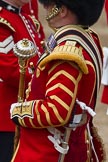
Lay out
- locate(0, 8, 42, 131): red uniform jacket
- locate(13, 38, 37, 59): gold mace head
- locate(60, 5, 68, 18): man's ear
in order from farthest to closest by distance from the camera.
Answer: locate(0, 8, 42, 131): red uniform jacket
locate(13, 38, 37, 59): gold mace head
locate(60, 5, 68, 18): man's ear

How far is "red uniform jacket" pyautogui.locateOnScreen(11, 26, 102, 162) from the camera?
2.54 m

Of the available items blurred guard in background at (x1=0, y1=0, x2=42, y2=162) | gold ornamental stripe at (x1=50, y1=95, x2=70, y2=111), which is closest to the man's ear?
gold ornamental stripe at (x1=50, y1=95, x2=70, y2=111)

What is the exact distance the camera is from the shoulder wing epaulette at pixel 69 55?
2514mm

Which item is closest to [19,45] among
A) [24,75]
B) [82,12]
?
[24,75]

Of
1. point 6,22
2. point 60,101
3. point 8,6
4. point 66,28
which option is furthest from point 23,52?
point 8,6

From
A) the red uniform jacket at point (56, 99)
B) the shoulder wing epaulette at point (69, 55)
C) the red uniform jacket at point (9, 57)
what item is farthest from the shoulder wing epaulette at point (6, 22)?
the shoulder wing epaulette at point (69, 55)

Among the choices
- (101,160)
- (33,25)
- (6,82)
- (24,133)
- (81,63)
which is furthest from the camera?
(33,25)

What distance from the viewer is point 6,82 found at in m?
3.26

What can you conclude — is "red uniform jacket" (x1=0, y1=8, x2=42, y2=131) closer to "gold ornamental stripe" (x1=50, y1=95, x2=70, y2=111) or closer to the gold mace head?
the gold mace head

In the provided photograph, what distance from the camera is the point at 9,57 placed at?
10.5ft

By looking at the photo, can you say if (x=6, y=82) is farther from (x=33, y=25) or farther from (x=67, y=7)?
(x=67, y=7)

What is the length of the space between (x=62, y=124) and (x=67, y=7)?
0.47 metres

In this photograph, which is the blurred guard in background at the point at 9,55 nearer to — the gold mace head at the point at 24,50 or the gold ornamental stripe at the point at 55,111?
the gold mace head at the point at 24,50

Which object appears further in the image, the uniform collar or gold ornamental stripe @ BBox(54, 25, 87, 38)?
the uniform collar
